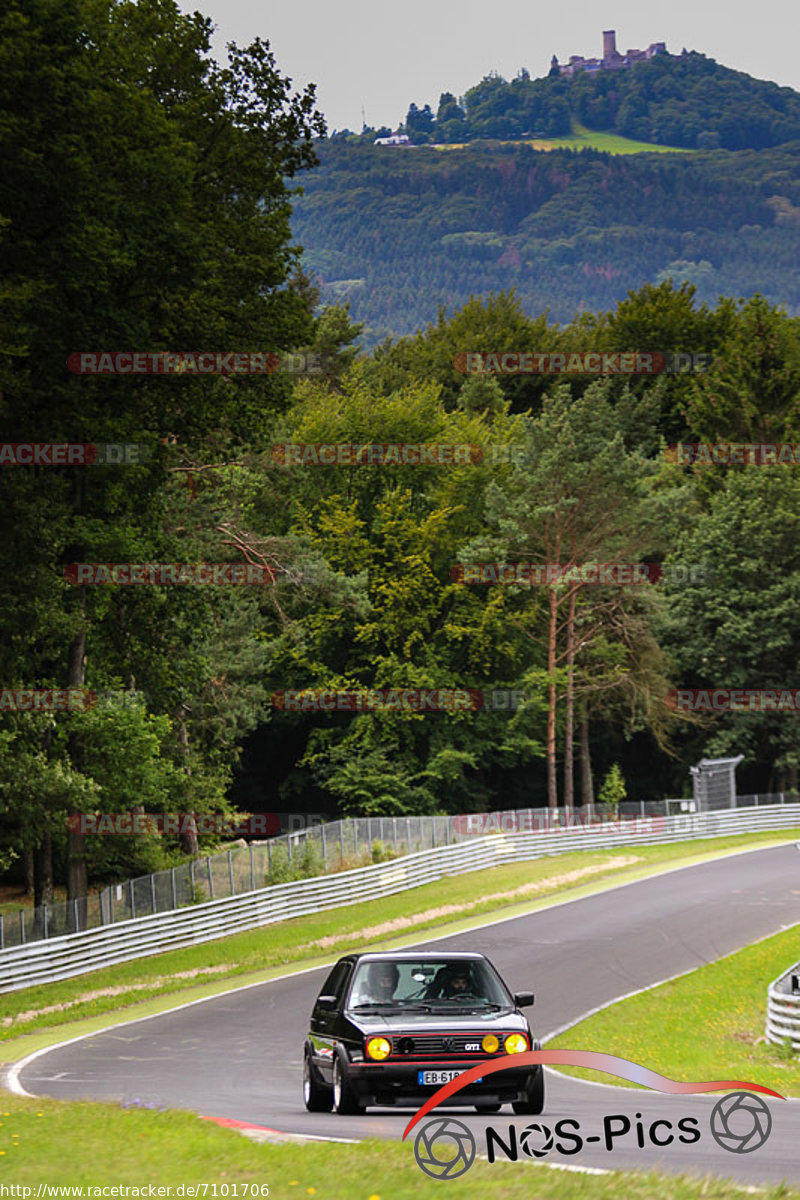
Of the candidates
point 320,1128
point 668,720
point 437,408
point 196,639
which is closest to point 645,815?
point 668,720

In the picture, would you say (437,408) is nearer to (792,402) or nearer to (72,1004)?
(792,402)

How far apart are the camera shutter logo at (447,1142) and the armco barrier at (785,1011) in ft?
34.4

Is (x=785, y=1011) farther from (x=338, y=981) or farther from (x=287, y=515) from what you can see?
(x=287, y=515)

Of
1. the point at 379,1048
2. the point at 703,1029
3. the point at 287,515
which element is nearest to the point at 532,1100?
the point at 379,1048

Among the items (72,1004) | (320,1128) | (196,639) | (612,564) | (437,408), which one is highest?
(437,408)

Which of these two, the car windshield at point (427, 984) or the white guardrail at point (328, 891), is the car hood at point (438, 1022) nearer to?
the car windshield at point (427, 984)

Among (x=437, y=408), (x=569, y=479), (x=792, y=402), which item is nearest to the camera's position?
(x=569, y=479)

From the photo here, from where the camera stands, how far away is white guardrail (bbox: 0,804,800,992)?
1208 inches

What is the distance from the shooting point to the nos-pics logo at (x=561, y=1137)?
9.97 meters

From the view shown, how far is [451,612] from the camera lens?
68438 mm

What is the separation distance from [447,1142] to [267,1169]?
1852 mm

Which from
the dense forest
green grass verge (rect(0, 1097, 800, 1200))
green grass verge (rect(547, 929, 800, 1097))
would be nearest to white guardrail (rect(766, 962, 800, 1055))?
green grass verge (rect(547, 929, 800, 1097))

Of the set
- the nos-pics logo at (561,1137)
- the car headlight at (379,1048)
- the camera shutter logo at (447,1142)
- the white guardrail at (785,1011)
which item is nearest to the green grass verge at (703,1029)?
the white guardrail at (785,1011)

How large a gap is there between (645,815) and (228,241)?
34.8m
